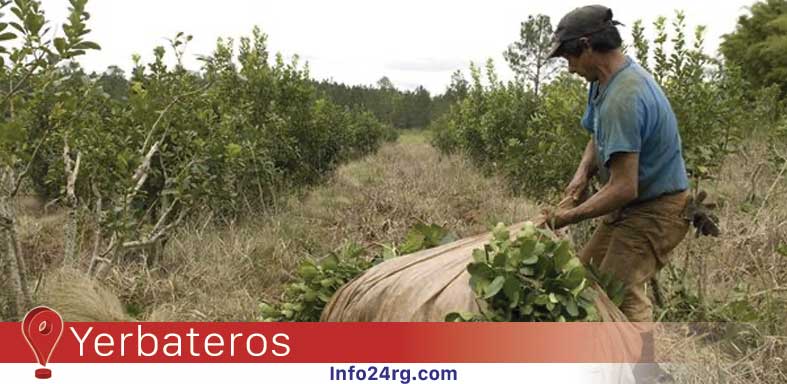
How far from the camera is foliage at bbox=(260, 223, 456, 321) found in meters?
3.66

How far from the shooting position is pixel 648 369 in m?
3.10

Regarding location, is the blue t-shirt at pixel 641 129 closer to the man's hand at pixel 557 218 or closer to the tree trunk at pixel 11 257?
the man's hand at pixel 557 218

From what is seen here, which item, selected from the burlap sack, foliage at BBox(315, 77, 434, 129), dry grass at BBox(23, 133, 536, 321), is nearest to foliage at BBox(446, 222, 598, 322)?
the burlap sack

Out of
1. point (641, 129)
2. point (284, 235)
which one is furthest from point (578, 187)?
point (284, 235)

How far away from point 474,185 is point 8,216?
24.5 ft

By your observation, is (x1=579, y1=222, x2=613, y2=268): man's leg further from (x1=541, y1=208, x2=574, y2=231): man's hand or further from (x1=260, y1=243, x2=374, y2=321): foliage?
(x1=260, y1=243, x2=374, y2=321): foliage

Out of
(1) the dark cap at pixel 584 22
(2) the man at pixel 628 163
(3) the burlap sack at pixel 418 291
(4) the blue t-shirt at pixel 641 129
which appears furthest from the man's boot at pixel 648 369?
(1) the dark cap at pixel 584 22

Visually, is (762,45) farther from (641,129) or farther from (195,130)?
(641,129)

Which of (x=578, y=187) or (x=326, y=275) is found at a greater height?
(x=578, y=187)

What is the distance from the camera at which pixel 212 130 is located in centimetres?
623

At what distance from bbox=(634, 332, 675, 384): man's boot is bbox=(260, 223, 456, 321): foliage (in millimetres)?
1113

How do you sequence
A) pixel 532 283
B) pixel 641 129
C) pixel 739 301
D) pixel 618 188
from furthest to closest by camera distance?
1. pixel 739 301
2. pixel 641 129
3. pixel 618 188
4. pixel 532 283

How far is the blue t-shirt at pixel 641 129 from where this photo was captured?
10.2 ft

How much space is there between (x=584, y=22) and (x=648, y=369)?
57.5 inches
